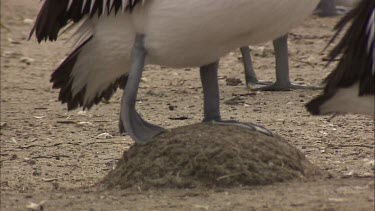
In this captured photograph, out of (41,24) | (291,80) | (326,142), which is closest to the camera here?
(41,24)

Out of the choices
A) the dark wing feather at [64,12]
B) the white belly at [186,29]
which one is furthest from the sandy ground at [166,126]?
the white belly at [186,29]

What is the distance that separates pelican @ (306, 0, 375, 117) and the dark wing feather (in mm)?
1130

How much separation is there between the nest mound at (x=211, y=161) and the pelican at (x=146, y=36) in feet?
0.44

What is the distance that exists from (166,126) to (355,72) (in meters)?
2.81

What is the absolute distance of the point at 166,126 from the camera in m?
7.49

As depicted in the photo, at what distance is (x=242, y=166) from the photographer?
5254mm

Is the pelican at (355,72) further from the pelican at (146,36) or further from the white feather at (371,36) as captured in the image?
the pelican at (146,36)

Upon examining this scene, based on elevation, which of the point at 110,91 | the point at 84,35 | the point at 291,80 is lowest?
the point at 291,80

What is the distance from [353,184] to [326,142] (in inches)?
65.7

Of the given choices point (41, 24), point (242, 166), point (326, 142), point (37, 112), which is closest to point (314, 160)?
point (326, 142)

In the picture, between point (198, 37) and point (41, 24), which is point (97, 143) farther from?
point (198, 37)

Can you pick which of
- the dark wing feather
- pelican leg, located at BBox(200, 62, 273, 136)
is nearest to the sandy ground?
→ the dark wing feather

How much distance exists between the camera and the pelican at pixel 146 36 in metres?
5.06

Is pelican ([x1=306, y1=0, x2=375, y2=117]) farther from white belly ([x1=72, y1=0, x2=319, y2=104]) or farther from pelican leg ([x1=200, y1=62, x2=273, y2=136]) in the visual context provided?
pelican leg ([x1=200, y1=62, x2=273, y2=136])
